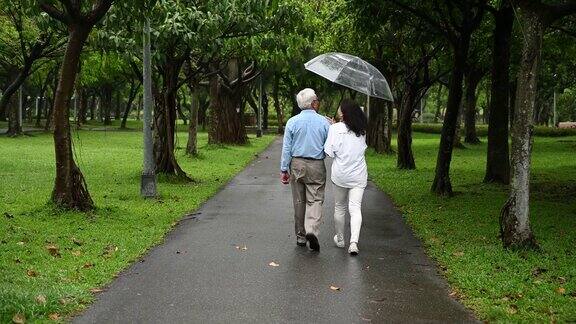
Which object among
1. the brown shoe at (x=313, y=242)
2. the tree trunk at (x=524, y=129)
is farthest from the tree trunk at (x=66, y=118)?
the tree trunk at (x=524, y=129)

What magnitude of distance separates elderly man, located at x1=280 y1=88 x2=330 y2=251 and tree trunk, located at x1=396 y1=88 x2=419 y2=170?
11127 millimetres

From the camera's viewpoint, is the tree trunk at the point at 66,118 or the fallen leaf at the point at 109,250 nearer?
the fallen leaf at the point at 109,250

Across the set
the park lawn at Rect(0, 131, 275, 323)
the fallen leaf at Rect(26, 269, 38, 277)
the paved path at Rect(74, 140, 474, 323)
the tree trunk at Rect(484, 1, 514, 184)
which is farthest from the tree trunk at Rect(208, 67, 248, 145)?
the fallen leaf at Rect(26, 269, 38, 277)

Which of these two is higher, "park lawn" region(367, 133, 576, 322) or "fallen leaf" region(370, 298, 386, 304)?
"park lawn" region(367, 133, 576, 322)

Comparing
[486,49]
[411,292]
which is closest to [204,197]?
[411,292]

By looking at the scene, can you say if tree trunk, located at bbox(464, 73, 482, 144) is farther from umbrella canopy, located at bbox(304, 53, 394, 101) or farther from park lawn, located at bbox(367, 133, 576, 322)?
umbrella canopy, located at bbox(304, 53, 394, 101)

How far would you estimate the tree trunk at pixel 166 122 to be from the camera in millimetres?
15047

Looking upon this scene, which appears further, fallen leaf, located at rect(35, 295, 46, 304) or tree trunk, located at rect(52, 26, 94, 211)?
tree trunk, located at rect(52, 26, 94, 211)

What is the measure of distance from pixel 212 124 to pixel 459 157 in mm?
10866

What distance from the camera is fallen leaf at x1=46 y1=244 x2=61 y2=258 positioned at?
23.8 ft

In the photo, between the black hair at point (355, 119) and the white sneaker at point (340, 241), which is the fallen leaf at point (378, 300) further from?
the black hair at point (355, 119)

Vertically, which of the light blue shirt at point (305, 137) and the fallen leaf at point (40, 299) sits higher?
the light blue shirt at point (305, 137)

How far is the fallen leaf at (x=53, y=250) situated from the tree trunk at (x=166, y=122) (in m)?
7.53

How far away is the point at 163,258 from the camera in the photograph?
7.32 metres
